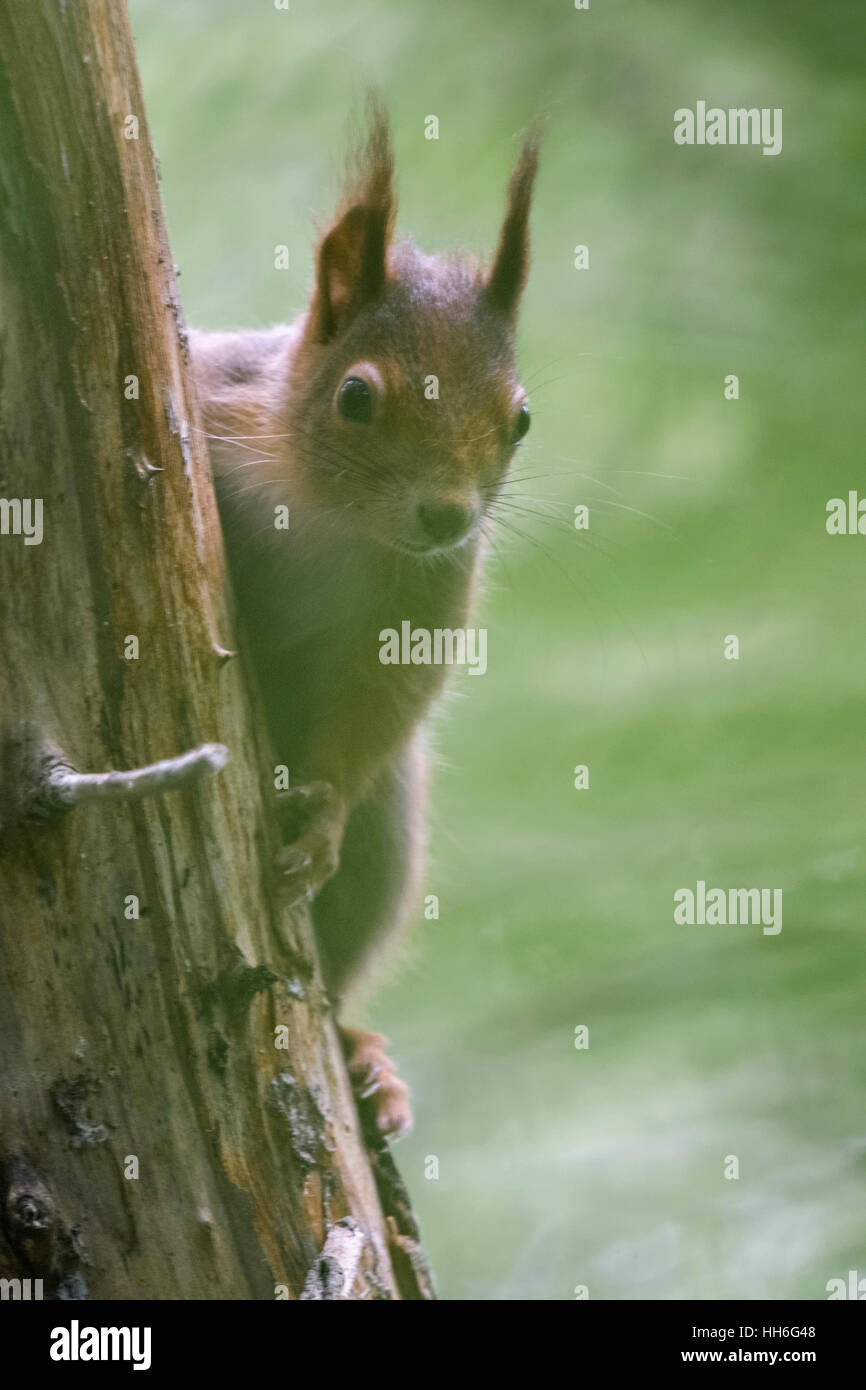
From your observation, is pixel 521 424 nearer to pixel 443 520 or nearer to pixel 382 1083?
pixel 443 520

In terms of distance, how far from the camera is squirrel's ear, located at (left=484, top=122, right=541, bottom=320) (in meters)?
2.60

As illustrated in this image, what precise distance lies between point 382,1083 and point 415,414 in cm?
162

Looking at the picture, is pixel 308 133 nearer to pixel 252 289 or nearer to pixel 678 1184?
pixel 252 289

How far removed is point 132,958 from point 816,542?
101 inches

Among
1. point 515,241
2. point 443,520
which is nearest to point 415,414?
point 443,520

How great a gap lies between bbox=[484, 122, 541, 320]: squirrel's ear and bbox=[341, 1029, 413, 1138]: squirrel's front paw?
171 centimetres

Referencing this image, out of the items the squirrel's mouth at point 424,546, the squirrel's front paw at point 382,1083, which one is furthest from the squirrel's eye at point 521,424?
the squirrel's front paw at point 382,1083

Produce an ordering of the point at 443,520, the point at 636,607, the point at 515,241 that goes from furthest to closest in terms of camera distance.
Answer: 1. the point at 636,607
2. the point at 515,241
3. the point at 443,520

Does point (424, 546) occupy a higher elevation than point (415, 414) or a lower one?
lower

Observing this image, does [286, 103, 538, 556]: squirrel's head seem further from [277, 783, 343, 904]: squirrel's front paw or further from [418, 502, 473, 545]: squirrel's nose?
[277, 783, 343, 904]: squirrel's front paw

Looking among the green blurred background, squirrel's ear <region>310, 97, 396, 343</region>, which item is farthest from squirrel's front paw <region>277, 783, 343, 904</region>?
the green blurred background

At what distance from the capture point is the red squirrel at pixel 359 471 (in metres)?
2.42

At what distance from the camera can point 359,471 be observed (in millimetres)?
2500

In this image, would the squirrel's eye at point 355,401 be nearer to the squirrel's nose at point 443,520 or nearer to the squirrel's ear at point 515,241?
the squirrel's nose at point 443,520
